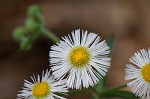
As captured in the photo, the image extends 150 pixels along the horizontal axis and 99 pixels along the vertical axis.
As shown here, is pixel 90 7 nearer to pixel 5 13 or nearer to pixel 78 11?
pixel 78 11

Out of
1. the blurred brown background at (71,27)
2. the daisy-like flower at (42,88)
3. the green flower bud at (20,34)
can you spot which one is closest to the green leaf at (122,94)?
the daisy-like flower at (42,88)

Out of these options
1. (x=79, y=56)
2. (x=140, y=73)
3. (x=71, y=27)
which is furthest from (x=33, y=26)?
(x=71, y=27)

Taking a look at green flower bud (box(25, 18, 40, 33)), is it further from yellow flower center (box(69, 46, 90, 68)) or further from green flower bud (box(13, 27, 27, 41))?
yellow flower center (box(69, 46, 90, 68))

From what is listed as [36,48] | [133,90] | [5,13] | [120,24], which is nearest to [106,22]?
[120,24]

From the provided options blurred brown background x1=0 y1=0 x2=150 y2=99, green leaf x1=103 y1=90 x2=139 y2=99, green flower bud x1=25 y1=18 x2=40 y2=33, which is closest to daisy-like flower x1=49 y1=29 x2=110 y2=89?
green leaf x1=103 y1=90 x2=139 y2=99

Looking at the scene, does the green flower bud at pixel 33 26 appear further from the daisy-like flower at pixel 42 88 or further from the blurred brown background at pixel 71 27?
the blurred brown background at pixel 71 27

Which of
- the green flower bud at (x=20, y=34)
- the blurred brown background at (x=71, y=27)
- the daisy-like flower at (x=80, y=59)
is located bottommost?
the daisy-like flower at (x=80, y=59)
